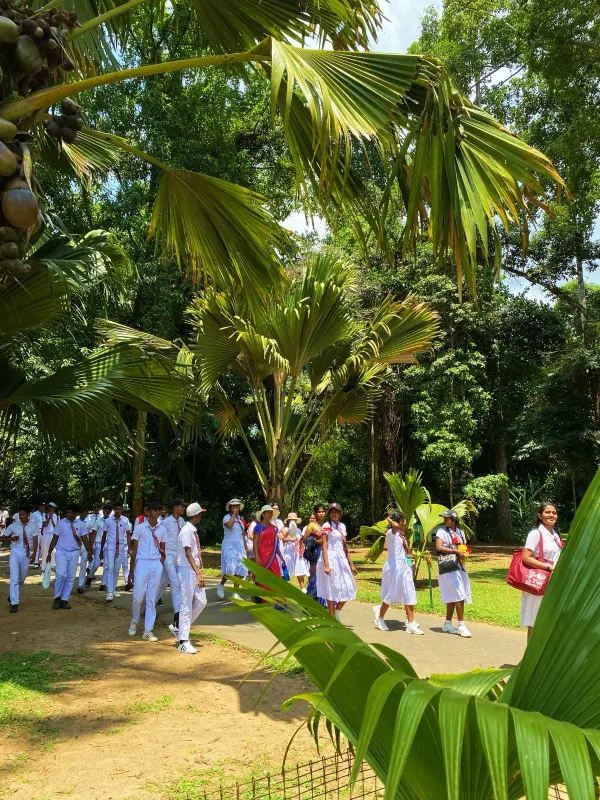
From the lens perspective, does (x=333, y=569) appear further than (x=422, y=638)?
Yes

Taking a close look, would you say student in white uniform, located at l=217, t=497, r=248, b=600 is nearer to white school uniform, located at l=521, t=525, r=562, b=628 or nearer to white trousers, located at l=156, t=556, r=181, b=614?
white trousers, located at l=156, t=556, r=181, b=614

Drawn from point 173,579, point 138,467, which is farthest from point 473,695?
point 138,467

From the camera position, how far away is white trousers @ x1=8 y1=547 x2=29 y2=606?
10.7 m

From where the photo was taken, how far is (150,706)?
19.3 ft

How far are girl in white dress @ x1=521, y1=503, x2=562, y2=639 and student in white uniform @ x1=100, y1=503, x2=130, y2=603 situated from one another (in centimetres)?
762

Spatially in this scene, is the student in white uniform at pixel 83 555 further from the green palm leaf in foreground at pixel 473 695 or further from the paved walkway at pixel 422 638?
the green palm leaf in foreground at pixel 473 695

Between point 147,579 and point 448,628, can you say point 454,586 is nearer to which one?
point 448,628

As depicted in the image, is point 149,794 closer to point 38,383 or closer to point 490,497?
point 38,383

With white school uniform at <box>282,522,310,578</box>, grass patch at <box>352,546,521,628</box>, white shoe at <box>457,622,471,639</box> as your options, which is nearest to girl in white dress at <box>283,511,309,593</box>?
white school uniform at <box>282,522,310,578</box>

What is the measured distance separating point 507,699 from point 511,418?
2397 centimetres

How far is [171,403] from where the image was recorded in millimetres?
7883

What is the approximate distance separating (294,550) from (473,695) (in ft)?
35.8

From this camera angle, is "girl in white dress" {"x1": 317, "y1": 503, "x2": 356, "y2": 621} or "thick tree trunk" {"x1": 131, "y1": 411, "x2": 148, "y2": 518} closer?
"girl in white dress" {"x1": 317, "y1": 503, "x2": 356, "y2": 621}

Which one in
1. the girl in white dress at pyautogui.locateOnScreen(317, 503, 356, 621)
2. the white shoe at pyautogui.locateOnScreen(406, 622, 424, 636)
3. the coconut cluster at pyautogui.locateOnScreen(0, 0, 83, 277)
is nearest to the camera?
the coconut cluster at pyautogui.locateOnScreen(0, 0, 83, 277)
